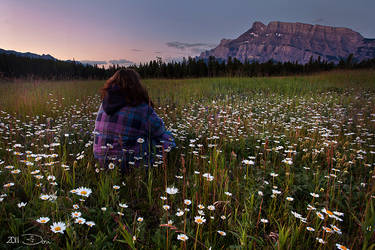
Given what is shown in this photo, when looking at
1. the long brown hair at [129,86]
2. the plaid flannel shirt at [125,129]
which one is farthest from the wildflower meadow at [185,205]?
the long brown hair at [129,86]

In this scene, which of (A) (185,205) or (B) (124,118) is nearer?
(A) (185,205)

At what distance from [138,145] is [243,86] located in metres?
11.8

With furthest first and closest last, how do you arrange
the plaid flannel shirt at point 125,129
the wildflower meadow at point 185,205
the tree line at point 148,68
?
1. the tree line at point 148,68
2. the plaid flannel shirt at point 125,129
3. the wildflower meadow at point 185,205

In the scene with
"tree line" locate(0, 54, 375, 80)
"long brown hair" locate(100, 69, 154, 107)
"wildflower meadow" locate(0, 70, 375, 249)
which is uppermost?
"tree line" locate(0, 54, 375, 80)

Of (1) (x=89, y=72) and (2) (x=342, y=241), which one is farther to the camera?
(1) (x=89, y=72)

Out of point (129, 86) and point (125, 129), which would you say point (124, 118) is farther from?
point (129, 86)

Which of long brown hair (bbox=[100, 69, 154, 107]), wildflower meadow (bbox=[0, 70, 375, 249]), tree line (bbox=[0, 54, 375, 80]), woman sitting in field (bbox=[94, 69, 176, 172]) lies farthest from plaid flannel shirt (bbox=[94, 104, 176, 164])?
tree line (bbox=[0, 54, 375, 80])

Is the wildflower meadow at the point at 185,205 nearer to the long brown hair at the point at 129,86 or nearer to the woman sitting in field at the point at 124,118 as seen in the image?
the woman sitting in field at the point at 124,118

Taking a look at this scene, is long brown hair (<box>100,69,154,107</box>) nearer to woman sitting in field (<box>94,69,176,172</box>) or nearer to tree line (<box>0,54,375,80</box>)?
woman sitting in field (<box>94,69,176,172</box>)

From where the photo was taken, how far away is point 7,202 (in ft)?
6.88

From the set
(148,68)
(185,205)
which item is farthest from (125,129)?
(148,68)

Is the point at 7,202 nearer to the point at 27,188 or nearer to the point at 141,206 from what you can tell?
the point at 27,188

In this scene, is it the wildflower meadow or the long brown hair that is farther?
the long brown hair

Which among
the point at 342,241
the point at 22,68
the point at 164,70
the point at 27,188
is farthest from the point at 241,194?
the point at 22,68
